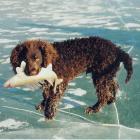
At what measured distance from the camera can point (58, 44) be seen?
5516 mm

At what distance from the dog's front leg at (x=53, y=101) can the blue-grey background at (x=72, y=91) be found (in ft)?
0.38

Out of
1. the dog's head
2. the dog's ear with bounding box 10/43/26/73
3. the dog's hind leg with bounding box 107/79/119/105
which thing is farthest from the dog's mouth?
the dog's hind leg with bounding box 107/79/119/105

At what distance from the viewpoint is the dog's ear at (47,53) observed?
508cm

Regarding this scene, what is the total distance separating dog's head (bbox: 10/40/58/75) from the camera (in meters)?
4.93

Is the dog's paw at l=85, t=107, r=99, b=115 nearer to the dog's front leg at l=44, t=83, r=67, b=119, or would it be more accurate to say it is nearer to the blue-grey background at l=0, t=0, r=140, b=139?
the blue-grey background at l=0, t=0, r=140, b=139

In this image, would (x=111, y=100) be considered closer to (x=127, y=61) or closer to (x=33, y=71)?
(x=127, y=61)

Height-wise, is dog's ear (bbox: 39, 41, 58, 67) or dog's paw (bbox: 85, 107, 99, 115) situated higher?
dog's ear (bbox: 39, 41, 58, 67)

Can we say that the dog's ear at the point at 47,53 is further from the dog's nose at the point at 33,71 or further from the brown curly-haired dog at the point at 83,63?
the dog's nose at the point at 33,71

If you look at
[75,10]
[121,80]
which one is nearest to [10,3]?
[75,10]

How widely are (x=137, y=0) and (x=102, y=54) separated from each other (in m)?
8.82

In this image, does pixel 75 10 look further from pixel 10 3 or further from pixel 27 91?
pixel 27 91

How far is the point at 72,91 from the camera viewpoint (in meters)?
6.40

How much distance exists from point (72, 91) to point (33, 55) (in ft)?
5.12

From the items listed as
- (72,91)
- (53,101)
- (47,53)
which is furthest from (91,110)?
(47,53)
